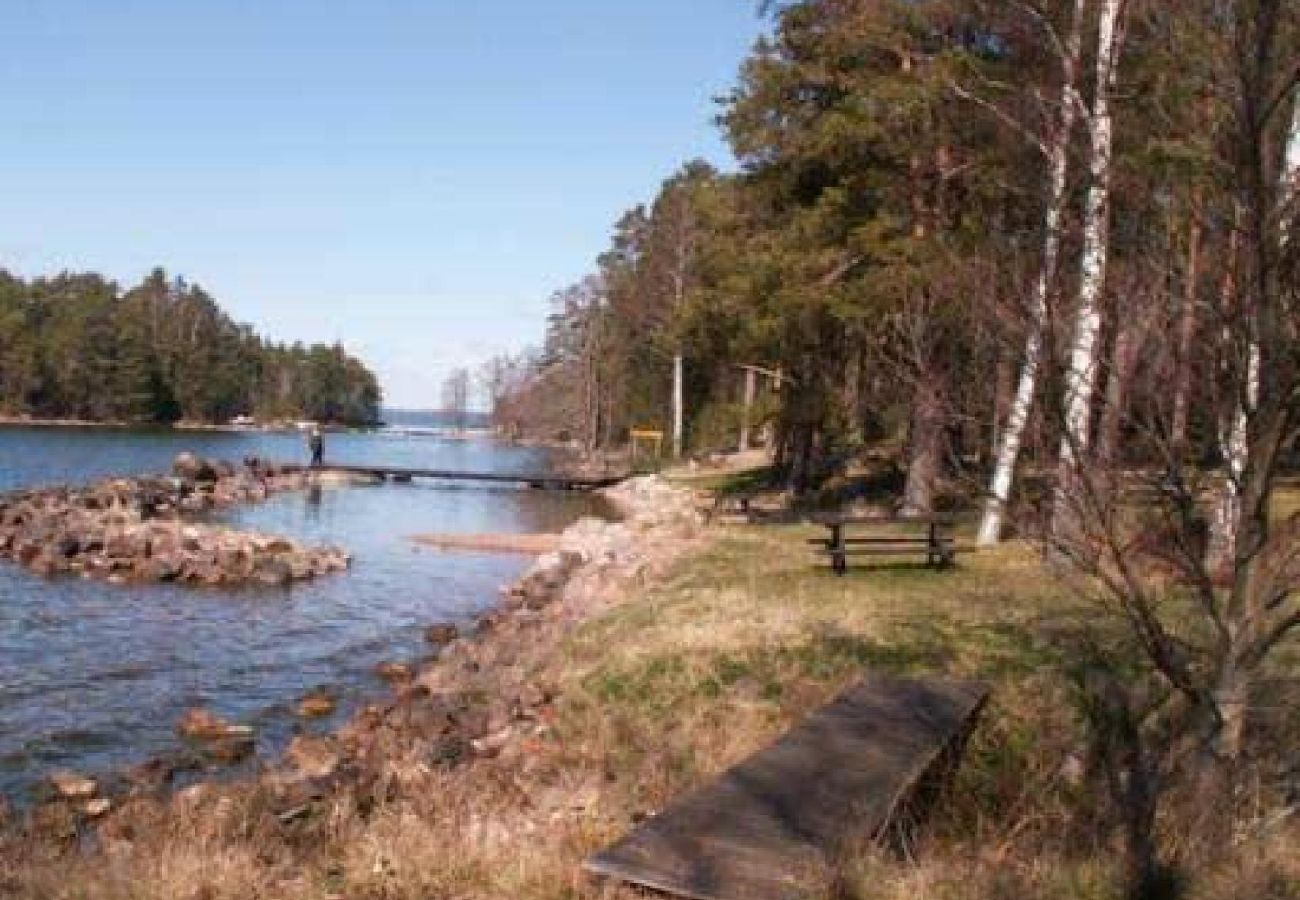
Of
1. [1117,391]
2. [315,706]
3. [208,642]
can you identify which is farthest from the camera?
[208,642]

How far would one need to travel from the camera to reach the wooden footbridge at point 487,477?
193ft

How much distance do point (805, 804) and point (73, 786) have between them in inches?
336

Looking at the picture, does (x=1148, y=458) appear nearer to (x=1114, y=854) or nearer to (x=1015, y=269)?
(x=1015, y=269)

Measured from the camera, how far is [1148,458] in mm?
7023

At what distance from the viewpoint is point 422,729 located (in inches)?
546

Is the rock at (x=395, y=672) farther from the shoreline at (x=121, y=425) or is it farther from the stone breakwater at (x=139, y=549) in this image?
the shoreline at (x=121, y=425)

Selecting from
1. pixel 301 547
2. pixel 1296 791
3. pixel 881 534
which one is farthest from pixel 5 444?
pixel 1296 791

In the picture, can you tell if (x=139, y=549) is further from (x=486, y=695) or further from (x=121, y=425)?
(x=121, y=425)

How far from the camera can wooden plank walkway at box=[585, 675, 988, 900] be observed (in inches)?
224

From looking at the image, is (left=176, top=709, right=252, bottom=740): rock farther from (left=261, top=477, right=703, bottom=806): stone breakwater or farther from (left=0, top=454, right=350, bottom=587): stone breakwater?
(left=0, top=454, right=350, bottom=587): stone breakwater

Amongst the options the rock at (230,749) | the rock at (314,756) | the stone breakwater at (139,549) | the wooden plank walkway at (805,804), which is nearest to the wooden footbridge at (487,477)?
the stone breakwater at (139,549)

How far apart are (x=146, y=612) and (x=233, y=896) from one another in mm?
19987

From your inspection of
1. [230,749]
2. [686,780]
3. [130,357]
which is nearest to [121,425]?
[130,357]

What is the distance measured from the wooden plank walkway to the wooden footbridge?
4968 cm
